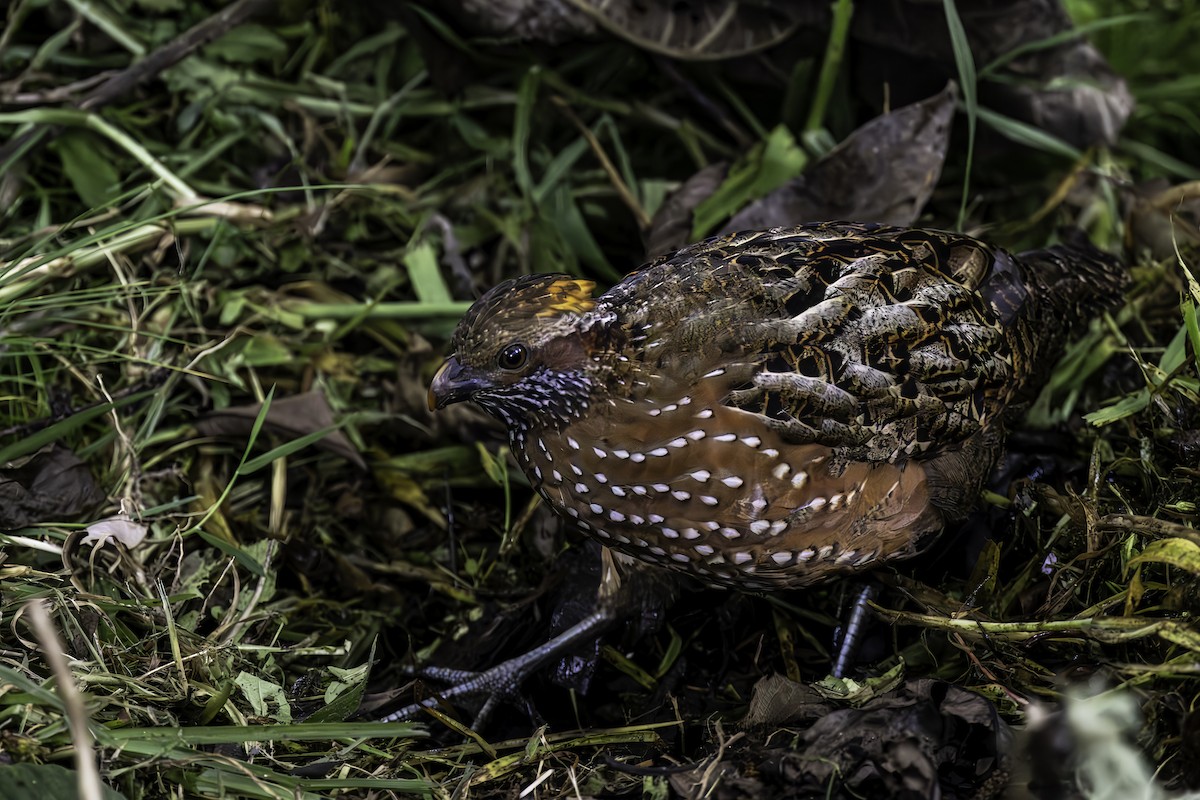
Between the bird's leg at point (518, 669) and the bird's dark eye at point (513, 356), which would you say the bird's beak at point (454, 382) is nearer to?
the bird's dark eye at point (513, 356)

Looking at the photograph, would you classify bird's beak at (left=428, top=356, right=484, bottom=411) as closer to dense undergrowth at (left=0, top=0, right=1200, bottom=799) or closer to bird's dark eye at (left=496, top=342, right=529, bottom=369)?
bird's dark eye at (left=496, top=342, right=529, bottom=369)

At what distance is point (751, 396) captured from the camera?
115 inches

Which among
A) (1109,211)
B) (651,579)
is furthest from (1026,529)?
(1109,211)

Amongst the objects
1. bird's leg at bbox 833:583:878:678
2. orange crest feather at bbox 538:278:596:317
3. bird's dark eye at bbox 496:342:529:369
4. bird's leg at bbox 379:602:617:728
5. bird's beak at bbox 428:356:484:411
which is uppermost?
orange crest feather at bbox 538:278:596:317

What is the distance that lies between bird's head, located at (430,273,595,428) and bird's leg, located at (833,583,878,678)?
106cm

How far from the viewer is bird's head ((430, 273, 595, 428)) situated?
118 inches

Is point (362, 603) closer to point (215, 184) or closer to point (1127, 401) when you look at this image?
point (215, 184)

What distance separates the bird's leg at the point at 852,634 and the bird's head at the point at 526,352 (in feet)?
3.48

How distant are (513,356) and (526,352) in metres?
0.04

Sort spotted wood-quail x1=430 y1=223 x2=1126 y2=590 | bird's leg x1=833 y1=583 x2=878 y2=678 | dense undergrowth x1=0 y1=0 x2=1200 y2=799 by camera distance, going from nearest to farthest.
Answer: dense undergrowth x1=0 y1=0 x2=1200 y2=799
spotted wood-quail x1=430 y1=223 x2=1126 y2=590
bird's leg x1=833 y1=583 x2=878 y2=678

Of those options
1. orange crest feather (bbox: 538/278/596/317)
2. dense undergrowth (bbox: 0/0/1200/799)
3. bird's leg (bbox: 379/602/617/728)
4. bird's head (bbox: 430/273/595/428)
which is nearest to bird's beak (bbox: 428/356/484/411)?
bird's head (bbox: 430/273/595/428)

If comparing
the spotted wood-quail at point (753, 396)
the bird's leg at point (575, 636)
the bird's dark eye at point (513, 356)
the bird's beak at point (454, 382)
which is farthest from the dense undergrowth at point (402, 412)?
the bird's dark eye at point (513, 356)

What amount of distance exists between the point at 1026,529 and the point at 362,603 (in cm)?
219

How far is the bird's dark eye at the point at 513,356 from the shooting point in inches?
118
